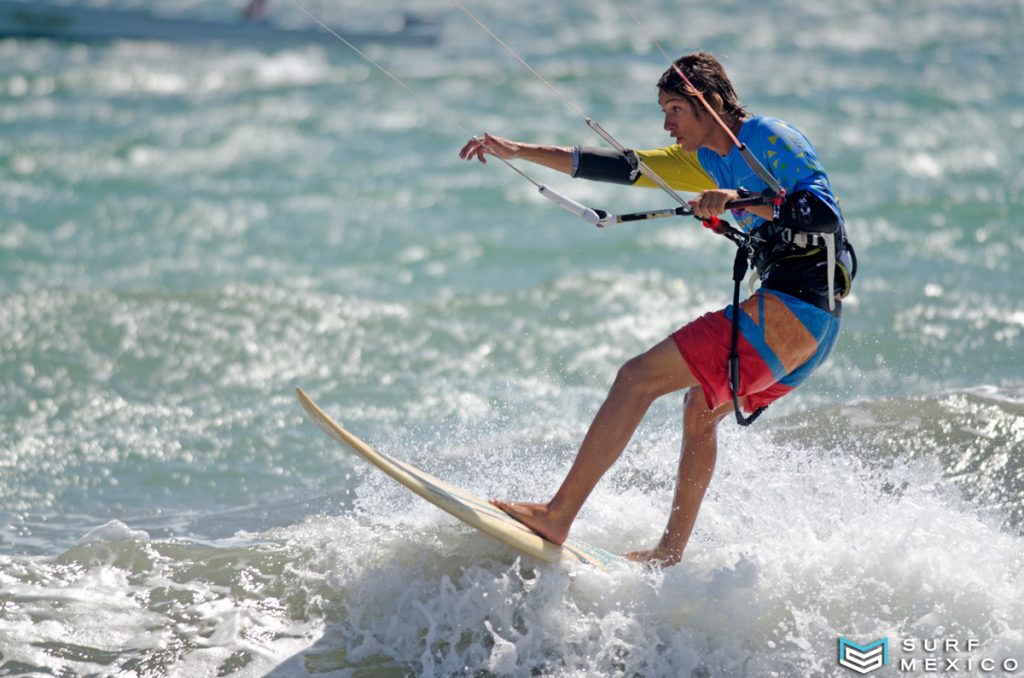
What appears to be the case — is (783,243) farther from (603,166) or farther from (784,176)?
(603,166)

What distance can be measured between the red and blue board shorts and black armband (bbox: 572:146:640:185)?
2.66 feet

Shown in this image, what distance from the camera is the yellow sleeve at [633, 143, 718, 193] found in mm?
5059

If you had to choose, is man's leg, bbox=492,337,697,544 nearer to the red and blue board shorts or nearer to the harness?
the red and blue board shorts

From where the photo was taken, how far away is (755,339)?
452 centimetres

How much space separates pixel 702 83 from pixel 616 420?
1.27 m

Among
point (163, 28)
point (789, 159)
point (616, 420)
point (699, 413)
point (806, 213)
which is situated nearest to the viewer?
point (806, 213)

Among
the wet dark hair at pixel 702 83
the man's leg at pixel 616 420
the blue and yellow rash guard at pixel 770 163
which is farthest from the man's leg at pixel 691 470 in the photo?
the wet dark hair at pixel 702 83

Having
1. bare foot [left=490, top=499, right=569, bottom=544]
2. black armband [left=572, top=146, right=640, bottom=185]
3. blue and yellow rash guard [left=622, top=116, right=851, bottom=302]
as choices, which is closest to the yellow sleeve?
black armband [left=572, top=146, right=640, bottom=185]

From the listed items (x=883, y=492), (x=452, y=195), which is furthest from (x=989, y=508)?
(x=452, y=195)

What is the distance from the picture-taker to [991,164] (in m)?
13.8

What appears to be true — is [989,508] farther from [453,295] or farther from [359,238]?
[359,238]

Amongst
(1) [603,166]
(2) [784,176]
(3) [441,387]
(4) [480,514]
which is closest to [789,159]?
(2) [784,176]

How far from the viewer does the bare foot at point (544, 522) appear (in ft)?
15.6

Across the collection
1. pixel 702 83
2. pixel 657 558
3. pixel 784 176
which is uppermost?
pixel 702 83
